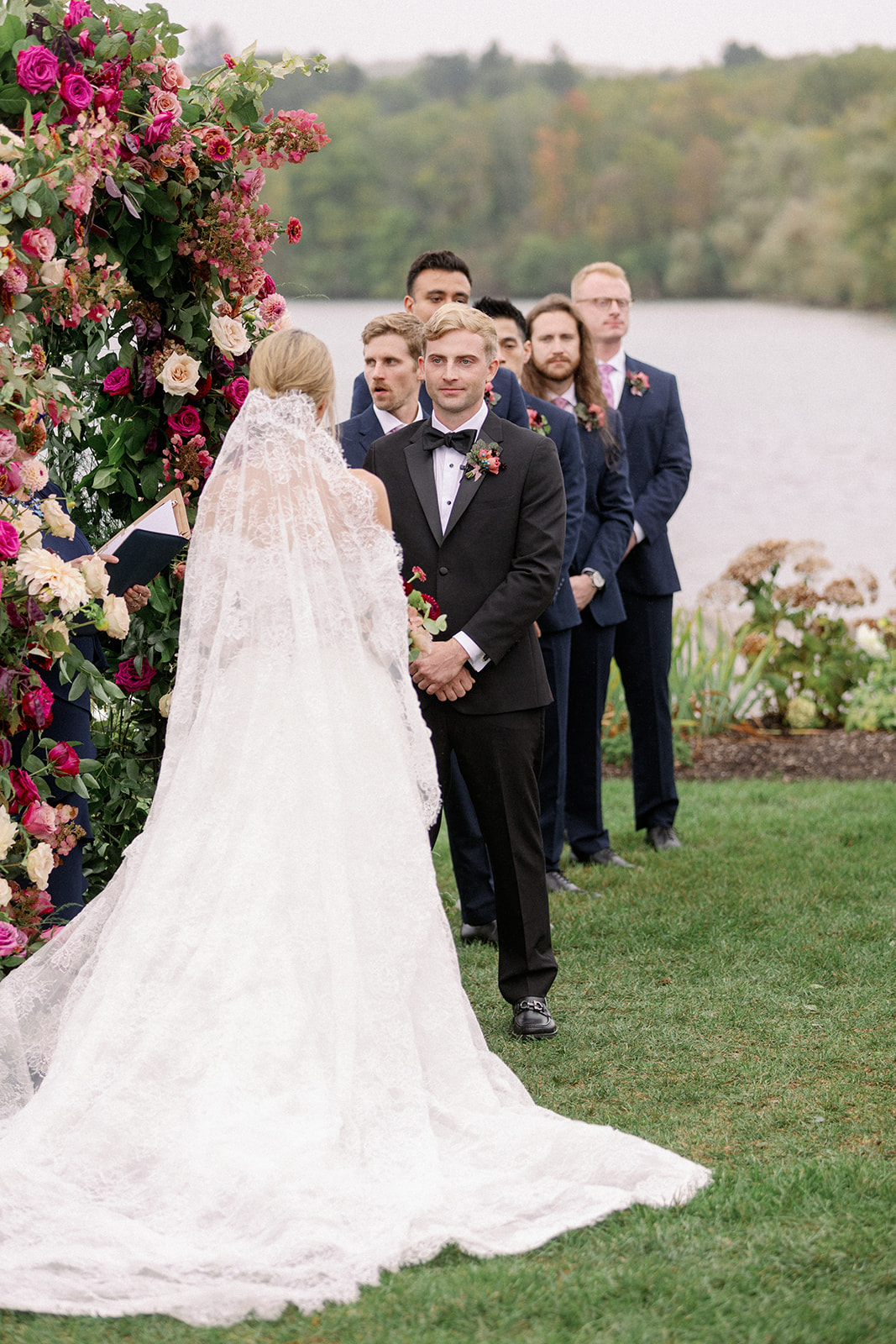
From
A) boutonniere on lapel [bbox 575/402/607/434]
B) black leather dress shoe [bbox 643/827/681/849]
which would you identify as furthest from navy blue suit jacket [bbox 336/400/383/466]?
black leather dress shoe [bbox 643/827/681/849]

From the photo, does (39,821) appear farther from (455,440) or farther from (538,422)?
(538,422)

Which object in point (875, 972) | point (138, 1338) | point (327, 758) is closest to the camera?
point (138, 1338)

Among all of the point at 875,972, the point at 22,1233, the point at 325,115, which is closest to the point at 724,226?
the point at 325,115

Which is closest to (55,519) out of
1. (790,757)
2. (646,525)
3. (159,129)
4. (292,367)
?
(292,367)

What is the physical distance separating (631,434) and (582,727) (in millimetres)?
1438

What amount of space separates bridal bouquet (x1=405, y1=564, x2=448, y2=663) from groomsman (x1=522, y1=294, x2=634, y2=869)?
6.57 feet

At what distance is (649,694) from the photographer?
6844mm

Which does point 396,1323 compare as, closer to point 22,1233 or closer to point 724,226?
point 22,1233

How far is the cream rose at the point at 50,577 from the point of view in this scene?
142 inches

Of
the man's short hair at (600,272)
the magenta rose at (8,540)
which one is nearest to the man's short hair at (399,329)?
the man's short hair at (600,272)

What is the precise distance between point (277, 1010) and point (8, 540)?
53.6 inches

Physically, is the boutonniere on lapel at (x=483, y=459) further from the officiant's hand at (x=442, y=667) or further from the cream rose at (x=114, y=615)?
the cream rose at (x=114, y=615)

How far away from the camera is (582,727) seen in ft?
21.7

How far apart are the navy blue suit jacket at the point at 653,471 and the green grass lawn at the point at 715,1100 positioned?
4.41ft
